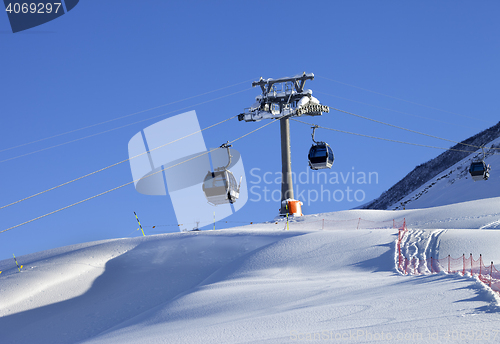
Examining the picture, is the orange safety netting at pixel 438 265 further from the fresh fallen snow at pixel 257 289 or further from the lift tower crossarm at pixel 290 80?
the lift tower crossarm at pixel 290 80

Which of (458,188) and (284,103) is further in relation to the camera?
(458,188)

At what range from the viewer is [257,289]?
15.4 metres

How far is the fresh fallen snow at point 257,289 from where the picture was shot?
8875mm

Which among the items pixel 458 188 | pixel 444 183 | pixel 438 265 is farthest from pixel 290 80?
pixel 444 183

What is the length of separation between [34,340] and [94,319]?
6.35 feet

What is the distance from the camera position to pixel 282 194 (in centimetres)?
3503

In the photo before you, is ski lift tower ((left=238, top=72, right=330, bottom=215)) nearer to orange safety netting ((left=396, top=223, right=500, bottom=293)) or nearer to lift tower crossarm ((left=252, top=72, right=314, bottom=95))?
lift tower crossarm ((left=252, top=72, right=314, bottom=95))

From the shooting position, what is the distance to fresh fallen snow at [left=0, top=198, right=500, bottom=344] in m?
8.88

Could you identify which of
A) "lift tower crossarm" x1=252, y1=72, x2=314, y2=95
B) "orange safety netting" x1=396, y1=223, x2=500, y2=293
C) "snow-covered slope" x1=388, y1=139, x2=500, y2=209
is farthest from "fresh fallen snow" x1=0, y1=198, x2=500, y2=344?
"snow-covered slope" x1=388, y1=139, x2=500, y2=209

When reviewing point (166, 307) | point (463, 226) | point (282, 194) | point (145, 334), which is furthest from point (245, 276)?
point (282, 194)

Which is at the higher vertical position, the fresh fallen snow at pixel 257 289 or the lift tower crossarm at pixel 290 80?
the lift tower crossarm at pixel 290 80

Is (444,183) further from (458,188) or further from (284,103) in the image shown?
(284,103)

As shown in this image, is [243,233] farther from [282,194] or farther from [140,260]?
[282,194]

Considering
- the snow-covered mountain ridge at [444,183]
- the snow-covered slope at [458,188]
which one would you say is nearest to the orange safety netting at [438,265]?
the snow-covered mountain ridge at [444,183]
